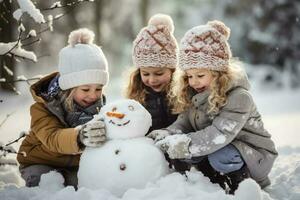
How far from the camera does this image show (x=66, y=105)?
154 inches

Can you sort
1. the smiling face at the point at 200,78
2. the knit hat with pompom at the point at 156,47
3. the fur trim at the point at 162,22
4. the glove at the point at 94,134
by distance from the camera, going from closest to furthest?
the glove at the point at 94,134, the smiling face at the point at 200,78, the knit hat with pompom at the point at 156,47, the fur trim at the point at 162,22

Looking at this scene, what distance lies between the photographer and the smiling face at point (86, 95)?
3.95 metres

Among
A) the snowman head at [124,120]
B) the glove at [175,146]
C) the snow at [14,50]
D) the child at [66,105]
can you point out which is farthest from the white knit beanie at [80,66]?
the glove at [175,146]

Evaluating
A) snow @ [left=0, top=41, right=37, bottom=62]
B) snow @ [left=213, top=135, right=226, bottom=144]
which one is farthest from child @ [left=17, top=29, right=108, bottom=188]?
snow @ [left=213, top=135, right=226, bottom=144]

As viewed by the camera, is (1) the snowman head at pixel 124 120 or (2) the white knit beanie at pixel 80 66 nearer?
(1) the snowman head at pixel 124 120

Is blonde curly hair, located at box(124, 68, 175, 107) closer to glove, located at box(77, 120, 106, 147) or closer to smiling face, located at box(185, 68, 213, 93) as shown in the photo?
smiling face, located at box(185, 68, 213, 93)

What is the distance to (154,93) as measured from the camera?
14.5 feet

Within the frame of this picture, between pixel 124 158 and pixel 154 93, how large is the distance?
127cm

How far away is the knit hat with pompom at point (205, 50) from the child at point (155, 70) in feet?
1.96

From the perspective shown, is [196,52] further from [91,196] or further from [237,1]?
[237,1]

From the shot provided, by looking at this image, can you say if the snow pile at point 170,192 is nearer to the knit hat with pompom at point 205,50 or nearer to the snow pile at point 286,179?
the snow pile at point 286,179

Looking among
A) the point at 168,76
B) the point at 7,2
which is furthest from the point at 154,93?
the point at 7,2

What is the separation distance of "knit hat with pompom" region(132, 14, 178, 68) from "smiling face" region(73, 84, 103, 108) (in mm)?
556

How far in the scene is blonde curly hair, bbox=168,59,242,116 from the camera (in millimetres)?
3578
